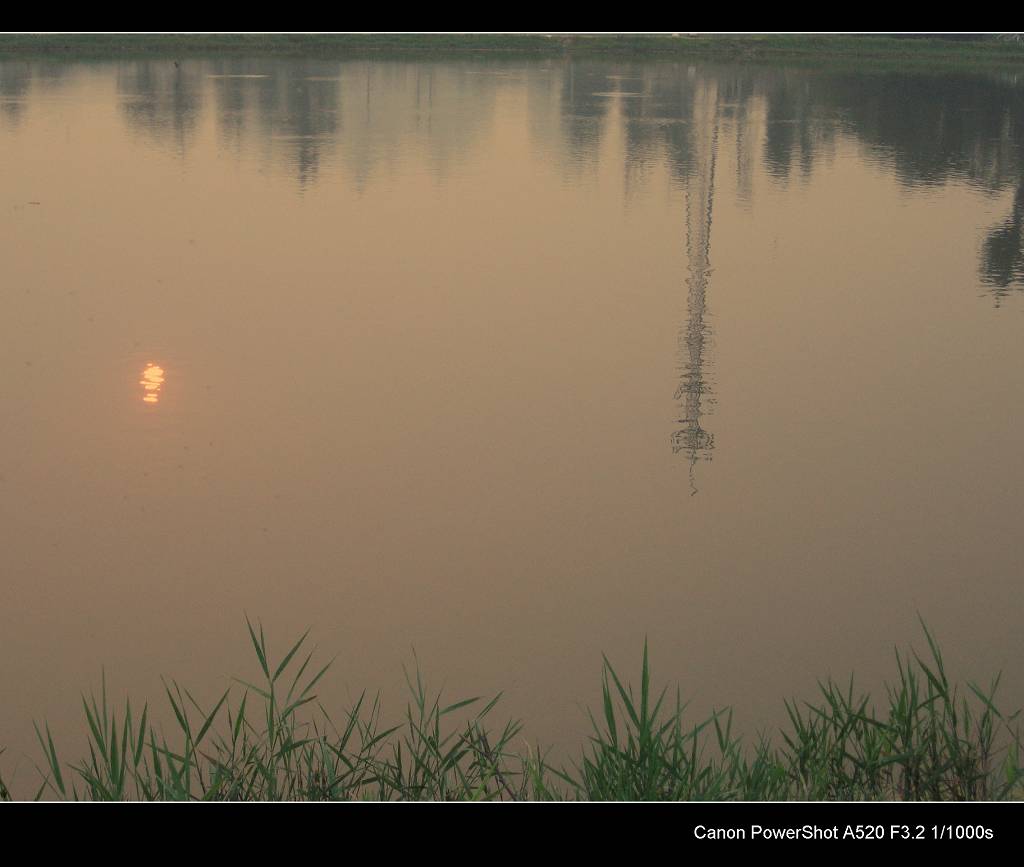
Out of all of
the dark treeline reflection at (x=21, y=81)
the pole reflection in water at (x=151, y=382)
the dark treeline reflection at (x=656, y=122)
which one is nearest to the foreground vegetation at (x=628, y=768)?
the dark treeline reflection at (x=656, y=122)

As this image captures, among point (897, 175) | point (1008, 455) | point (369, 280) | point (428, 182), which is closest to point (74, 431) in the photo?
point (369, 280)

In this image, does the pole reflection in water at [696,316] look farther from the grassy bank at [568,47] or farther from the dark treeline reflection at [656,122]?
the grassy bank at [568,47]

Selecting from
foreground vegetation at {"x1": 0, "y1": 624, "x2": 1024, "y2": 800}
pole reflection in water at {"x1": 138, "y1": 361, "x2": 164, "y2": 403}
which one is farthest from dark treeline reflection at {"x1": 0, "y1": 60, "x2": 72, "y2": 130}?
foreground vegetation at {"x1": 0, "y1": 624, "x2": 1024, "y2": 800}

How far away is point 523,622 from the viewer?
25.1 feet

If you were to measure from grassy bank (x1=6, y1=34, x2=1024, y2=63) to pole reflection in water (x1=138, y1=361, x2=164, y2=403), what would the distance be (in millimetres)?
45896

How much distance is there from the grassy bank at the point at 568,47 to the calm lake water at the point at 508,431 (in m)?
36.3

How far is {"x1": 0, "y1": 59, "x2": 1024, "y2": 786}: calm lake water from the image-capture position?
7484mm

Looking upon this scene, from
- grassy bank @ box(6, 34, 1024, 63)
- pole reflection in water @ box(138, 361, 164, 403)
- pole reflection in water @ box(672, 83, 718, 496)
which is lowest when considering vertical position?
pole reflection in water @ box(138, 361, 164, 403)

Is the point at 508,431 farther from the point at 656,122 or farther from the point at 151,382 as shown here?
the point at 656,122

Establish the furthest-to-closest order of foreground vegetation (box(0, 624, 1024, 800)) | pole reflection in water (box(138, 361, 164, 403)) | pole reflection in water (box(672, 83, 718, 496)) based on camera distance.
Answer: pole reflection in water (box(138, 361, 164, 403)) → pole reflection in water (box(672, 83, 718, 496)) → foreground vegetation (box(0, 624, 1024, 800))

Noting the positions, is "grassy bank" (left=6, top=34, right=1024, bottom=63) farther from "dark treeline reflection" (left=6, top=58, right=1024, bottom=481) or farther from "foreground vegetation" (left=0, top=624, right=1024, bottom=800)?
"foreground vegetation" (left=0, top=624, right=1024, bottom=800)

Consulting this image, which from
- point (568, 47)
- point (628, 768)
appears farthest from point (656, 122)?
point (568, 47)
